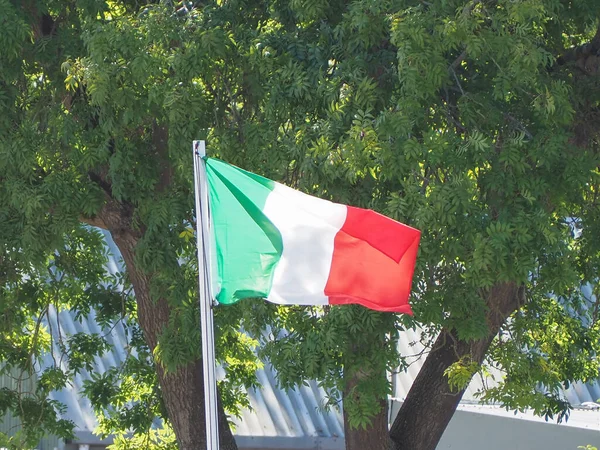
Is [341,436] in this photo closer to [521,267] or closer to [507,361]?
[507,361]

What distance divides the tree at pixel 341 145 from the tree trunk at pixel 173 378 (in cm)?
2

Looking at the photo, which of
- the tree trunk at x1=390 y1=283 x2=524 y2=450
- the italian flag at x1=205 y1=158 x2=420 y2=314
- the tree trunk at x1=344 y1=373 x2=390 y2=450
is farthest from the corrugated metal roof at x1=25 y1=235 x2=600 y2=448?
the italian flag at x1=205 y1=158 x2=420 y2=314

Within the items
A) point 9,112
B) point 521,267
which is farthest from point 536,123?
point 9,112

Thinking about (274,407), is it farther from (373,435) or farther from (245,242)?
(245,242)

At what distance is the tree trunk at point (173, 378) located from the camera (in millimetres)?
8852

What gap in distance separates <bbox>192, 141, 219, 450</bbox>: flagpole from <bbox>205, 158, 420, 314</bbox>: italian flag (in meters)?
0.08

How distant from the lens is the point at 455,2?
6656 millimetres

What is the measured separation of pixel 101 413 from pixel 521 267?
621 cm

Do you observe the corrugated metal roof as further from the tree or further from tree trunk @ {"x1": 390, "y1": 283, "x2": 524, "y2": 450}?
the tree

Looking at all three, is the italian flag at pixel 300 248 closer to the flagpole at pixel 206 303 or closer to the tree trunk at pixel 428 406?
the flagpole at pixel 206 303

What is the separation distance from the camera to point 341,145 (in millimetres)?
6348

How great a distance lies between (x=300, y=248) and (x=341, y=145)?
1.23 metres

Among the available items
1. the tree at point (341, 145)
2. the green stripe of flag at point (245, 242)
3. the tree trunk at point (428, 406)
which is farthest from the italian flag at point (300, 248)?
the tree trunk at point (428, 406)

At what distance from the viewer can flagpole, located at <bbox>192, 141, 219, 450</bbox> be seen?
5059 mm
